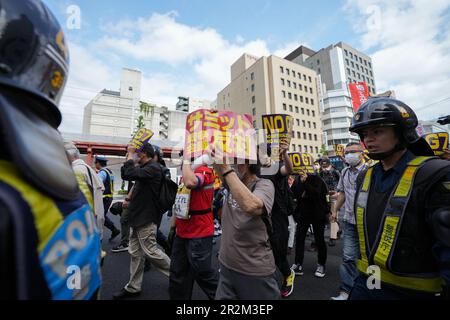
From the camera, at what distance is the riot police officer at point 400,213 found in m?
1.17

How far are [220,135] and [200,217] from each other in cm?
118

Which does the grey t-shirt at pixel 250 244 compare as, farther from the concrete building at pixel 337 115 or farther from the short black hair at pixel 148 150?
the concrete building at pixel 337 115

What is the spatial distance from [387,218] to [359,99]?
687 inches

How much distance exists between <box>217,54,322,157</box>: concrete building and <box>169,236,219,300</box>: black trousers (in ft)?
135

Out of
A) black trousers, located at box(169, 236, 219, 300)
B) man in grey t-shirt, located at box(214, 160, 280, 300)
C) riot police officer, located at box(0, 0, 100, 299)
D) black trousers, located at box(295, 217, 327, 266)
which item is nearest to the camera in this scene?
riot police officer, located at box(0, 0, 100, 299)

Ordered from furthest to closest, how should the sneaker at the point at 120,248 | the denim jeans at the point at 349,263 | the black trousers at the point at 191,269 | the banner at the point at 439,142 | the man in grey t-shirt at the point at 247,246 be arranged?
the sneaker at the point at 120,248 < the banner at the point at 439,142 < the denim jeans at the point at 349,263 < the black trousers at the point at 191,269 < the man in grey t-shirt at the point at 247,246

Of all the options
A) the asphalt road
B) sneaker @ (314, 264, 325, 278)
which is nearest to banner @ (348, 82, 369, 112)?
the asphalt road

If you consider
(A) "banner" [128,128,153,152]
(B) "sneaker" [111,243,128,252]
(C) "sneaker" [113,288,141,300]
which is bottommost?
(C) "sneaker" [113,288,141,300]

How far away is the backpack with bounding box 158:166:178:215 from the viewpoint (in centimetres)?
319

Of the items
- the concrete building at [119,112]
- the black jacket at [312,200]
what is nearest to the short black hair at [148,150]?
the black jacket at [312,200]

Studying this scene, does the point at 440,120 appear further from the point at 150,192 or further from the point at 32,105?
the point at 150,192

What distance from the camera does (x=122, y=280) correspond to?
11.6 ft

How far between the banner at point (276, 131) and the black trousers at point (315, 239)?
163 cm

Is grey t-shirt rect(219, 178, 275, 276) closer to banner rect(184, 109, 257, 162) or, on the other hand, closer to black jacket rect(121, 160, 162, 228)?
banner rect(184, 109, 257, 162)
